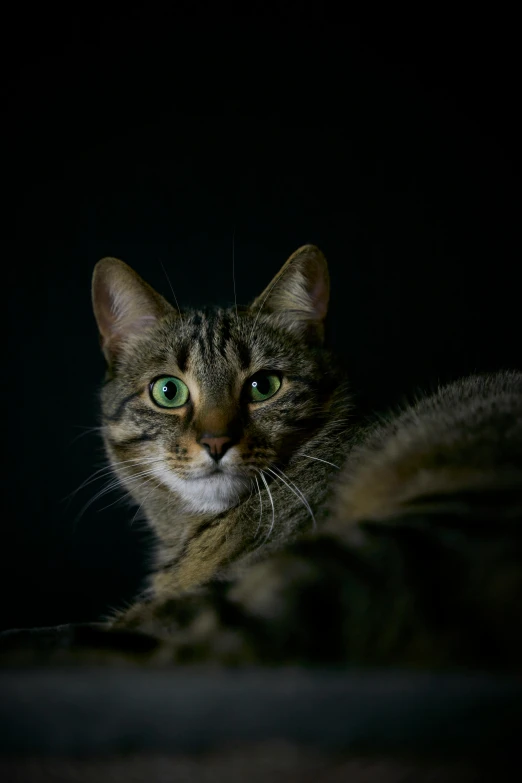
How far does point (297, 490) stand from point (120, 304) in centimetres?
72

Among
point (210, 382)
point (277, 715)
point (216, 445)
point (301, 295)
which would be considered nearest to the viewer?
point (277, 715)

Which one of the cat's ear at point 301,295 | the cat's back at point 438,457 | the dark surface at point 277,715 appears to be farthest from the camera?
the cat's ear at point 301,295

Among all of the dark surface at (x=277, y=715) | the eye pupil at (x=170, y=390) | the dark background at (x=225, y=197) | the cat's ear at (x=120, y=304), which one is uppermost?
the dark background at (x=225, y=197)

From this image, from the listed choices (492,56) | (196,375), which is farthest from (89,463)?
(492,56)

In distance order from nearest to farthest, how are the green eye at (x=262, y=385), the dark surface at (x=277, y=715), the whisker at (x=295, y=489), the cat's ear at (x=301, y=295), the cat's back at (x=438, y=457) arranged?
the dark surface at (x=277, y=715)
the cat's back at (x=438, y=457)
the whisker at (x=295, y=489)
the green eye at (x=262, y=385)
the cat's ear at (x=301, y=295)

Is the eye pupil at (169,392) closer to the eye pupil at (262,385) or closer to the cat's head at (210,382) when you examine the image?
the cat's head at (210,382)

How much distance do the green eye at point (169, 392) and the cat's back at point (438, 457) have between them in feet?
1.44

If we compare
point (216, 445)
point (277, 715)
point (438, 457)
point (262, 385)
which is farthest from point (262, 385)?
point (277, 715)

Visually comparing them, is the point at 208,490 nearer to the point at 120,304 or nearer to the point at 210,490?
the point at 210,490

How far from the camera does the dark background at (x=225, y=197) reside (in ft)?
7.16

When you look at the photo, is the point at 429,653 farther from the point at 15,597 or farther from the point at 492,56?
the point at 492,56

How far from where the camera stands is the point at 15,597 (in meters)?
2.18

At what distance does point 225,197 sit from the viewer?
229cm

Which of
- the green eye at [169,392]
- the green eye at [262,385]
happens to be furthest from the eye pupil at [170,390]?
the green eye at [262,385]
